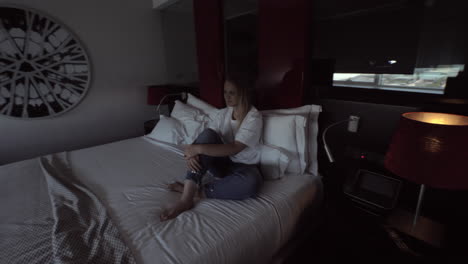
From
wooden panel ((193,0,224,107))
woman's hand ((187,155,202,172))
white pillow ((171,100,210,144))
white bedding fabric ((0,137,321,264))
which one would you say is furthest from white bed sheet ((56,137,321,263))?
wooden panel ((193,0,224,107))

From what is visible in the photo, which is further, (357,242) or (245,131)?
(245,131)

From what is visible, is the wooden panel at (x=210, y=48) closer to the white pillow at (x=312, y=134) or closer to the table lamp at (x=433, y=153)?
the white pillow at (x=312, y=134)

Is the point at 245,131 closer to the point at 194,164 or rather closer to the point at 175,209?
the point at 194,164

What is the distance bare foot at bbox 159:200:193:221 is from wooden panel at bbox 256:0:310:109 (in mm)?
1052

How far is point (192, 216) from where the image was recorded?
109 centimetres

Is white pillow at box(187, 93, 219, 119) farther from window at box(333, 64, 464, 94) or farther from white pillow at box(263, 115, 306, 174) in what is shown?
window at box(333, 64, 464, 94)

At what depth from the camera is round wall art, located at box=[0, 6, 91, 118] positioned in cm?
232

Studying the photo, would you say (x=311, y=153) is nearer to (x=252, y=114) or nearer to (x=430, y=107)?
(x=252, y=114)

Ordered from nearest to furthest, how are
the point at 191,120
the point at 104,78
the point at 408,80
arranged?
the point at 408,80
the point at 191,120
the point at 104,78

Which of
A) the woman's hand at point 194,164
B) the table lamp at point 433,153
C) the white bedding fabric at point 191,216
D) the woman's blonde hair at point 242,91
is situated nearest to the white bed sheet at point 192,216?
the white bedding fabric at point 191,216

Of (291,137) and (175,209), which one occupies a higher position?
(291,137)

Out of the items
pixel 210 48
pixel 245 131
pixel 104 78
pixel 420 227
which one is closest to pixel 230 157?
pixel 245 131

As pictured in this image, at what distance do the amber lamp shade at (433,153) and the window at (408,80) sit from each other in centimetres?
41

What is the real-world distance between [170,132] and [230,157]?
0.88 metres
